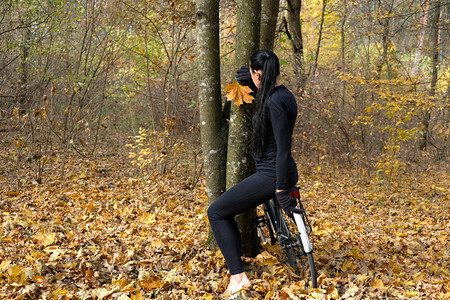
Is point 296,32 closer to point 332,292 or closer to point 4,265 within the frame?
point 332,292

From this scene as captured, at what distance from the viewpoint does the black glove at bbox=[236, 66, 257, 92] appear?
9.86ft

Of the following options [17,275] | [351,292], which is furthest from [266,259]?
[17,275]

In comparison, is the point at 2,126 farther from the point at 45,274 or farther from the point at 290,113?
the point at 290,113

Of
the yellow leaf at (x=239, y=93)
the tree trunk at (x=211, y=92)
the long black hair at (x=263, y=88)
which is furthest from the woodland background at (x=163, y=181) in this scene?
the yellow leaf at (x=239, y=93)

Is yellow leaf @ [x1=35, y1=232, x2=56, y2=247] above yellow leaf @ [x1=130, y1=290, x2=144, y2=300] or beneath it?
above

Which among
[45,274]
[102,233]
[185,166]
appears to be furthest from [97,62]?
[45,274]

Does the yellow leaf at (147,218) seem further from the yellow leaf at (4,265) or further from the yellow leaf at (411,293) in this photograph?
the yellow leaf at (411,293)

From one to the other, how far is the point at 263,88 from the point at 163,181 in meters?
4.62

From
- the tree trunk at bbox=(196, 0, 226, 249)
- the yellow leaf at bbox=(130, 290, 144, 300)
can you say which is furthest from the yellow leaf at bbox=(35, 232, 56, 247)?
the tree trunk at bbox=(196, 0, 226, 249)

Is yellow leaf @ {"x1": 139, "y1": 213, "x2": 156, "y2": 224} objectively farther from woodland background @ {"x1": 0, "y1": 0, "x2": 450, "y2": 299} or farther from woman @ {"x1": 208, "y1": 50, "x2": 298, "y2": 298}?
woman @ {"x1": 208, "y1": 50, "x2": 298, "y2": 298}

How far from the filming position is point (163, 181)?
23.0 feet

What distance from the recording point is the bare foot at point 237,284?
2811 mm

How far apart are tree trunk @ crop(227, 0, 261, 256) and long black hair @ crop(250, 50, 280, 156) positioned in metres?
0.31

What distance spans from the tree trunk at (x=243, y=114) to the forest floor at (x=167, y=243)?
848 mm
